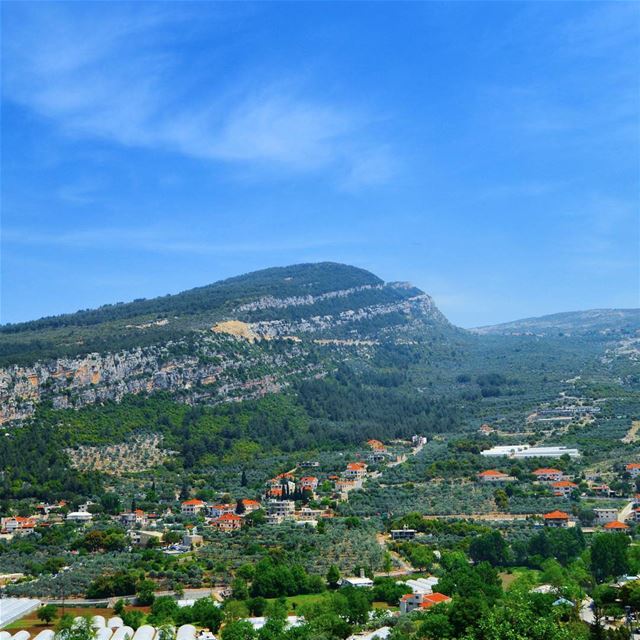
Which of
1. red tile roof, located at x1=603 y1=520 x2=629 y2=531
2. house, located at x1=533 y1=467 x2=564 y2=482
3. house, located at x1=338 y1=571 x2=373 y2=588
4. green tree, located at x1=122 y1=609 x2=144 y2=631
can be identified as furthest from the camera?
house, located at x1=533 y1=467 x2=564 y2=482

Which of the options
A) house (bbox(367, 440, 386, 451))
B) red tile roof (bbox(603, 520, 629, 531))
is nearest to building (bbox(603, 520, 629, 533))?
red tile roof (bbox(603, 520, 629, 531))

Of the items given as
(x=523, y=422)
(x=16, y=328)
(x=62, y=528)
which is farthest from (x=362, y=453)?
(x=16, y=328)

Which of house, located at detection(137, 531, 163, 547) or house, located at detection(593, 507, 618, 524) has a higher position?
house, located at detection(137, 531, 163, 547)

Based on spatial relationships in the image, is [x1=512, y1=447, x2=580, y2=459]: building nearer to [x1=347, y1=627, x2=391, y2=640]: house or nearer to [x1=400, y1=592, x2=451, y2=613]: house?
[x1=400, y1=592, x2=451, y2=613]: house

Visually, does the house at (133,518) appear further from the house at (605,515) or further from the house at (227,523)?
the house at (605,515)

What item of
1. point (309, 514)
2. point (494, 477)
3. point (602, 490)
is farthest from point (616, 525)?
point (309, 514)

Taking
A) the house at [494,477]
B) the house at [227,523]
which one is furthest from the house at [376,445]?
the house at [227,523]
